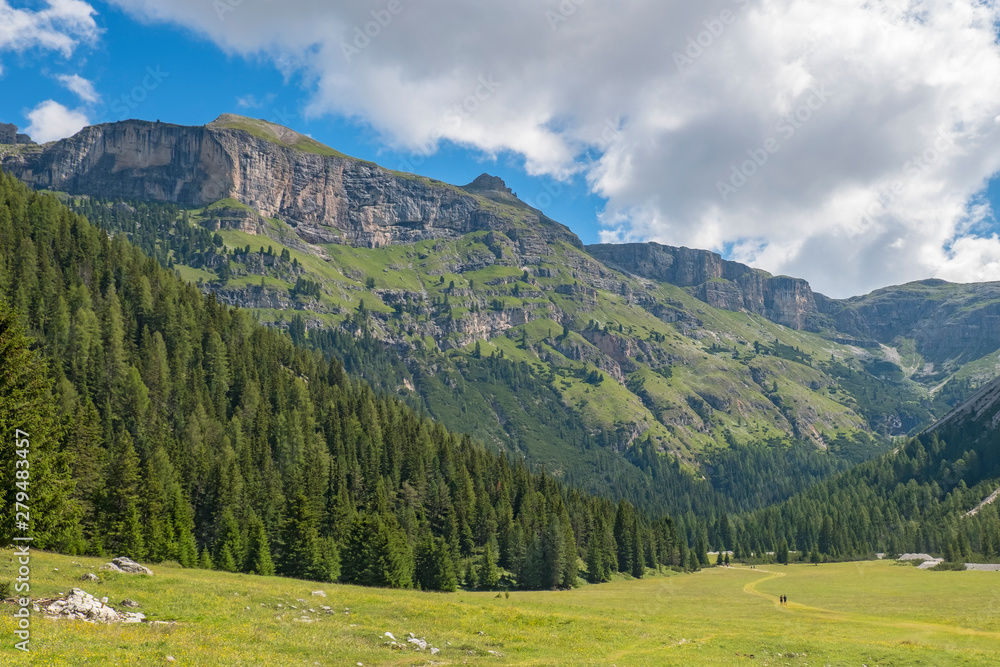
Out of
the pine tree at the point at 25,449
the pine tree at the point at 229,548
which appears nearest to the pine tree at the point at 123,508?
the pine tree at the point at 229,548

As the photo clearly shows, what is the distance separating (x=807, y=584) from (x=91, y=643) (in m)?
129

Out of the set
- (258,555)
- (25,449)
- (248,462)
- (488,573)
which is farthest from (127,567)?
(488,573)

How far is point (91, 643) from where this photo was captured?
25531mm

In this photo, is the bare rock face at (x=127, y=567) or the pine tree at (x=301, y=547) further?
the pine tree at (x=301, y=547)

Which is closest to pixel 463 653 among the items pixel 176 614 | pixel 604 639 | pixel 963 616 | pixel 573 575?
pixel 604 639

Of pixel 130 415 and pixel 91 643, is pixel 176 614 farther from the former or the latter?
pixel 130 415

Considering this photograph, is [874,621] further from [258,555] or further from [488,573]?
[258,555]

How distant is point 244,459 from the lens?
11925cm

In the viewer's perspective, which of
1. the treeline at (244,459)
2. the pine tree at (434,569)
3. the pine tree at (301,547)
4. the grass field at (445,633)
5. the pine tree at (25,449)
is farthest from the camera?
the pine tree at (434,569)

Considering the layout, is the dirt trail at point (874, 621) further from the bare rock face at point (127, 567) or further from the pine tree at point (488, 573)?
the bare rock face at point (127, 567)

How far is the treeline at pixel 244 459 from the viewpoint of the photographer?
8914 centimetres

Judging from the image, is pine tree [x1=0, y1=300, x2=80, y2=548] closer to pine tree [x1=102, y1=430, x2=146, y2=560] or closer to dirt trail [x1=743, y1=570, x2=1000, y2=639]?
pine tree [x1=102, y1=430, x2=146, y2=560]

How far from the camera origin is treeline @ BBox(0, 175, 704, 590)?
8914 centimetres

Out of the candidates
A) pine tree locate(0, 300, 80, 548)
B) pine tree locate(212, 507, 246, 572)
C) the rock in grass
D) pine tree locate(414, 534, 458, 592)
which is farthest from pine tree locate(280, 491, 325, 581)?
pine tree locate(0, 300, 80, 548)
